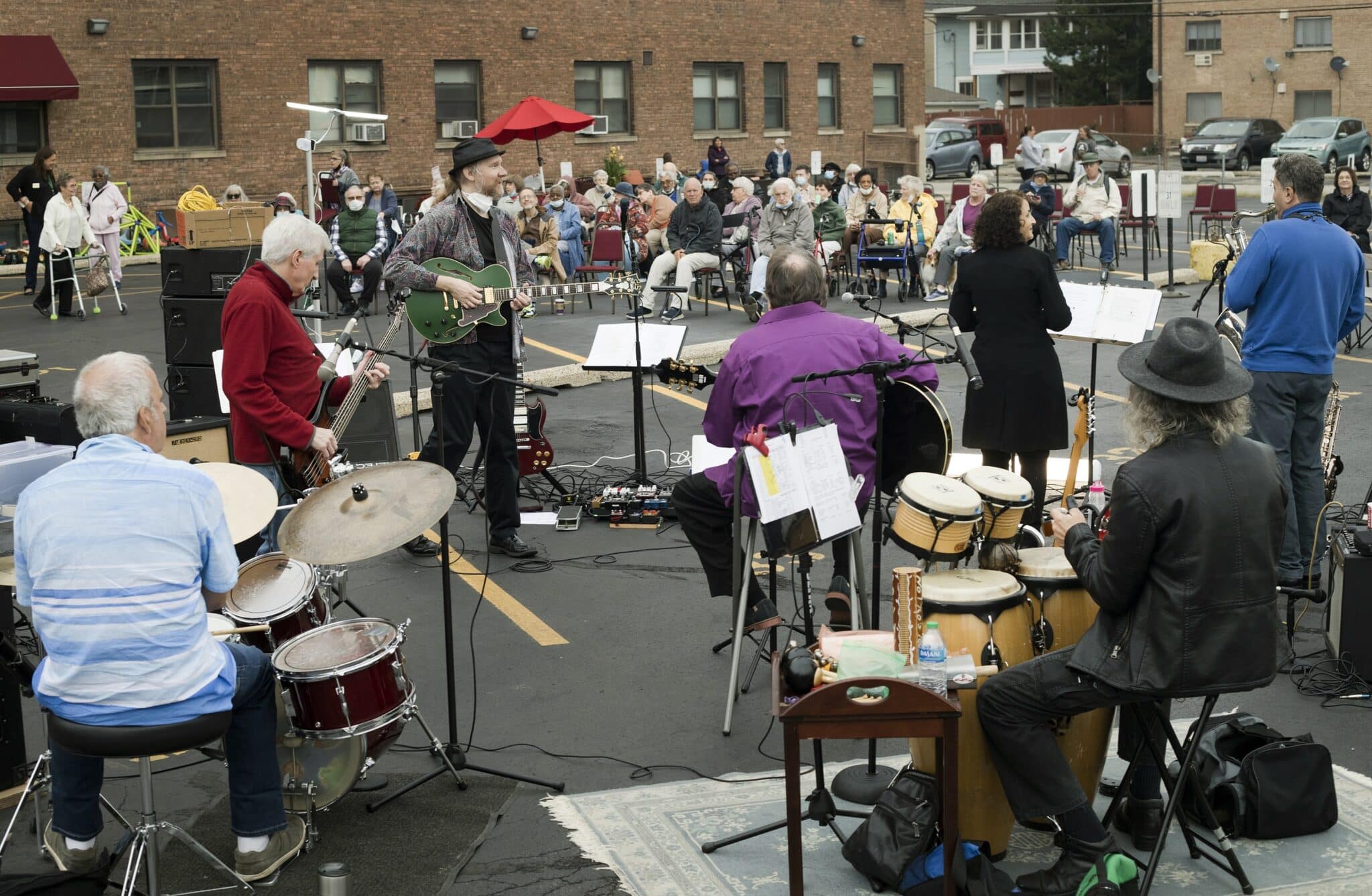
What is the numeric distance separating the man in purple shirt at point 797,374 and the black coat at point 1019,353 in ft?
5.05

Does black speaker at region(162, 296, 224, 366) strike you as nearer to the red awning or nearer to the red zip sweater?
the red zip sweater

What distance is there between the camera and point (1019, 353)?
746 centimetres

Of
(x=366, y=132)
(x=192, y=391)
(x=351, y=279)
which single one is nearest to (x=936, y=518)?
(x=192, y=391)

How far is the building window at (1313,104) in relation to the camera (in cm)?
4906

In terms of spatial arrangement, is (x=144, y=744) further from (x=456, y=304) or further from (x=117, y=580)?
(x=456, y=304)

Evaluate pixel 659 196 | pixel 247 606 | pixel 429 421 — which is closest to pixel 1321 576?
pixel 247 606

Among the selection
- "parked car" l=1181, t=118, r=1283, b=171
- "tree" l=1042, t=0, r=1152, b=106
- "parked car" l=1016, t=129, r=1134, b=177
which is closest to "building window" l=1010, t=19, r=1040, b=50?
"tree" l=1042, t=0, r=1152, b=106

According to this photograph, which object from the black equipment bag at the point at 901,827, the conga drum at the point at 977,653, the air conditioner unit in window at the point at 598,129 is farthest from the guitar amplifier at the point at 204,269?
the air conditioner unit in window at the point at 598,129

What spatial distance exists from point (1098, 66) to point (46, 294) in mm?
49438

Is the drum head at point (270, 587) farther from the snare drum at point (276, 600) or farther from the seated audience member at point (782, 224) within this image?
the seated audience member at point (782, 224)

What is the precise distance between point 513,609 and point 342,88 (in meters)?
25.1

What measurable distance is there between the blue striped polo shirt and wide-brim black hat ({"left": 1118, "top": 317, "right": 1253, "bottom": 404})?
2.86m

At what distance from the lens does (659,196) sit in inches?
840

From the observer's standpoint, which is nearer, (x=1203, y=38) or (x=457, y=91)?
(x=457, y=91)
